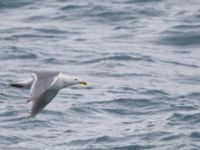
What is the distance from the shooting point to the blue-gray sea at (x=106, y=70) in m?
13.6

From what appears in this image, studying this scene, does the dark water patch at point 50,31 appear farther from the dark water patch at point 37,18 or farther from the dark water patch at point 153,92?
the dark water patch at point 153,92

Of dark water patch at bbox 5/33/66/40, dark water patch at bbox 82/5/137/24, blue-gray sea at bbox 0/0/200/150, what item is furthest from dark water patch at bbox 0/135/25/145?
dark water patch at bbox 82/5/137/24

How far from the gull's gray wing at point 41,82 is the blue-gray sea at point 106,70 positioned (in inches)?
51.5

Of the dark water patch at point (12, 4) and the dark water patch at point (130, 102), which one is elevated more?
the dark water patch at point (12, 4)

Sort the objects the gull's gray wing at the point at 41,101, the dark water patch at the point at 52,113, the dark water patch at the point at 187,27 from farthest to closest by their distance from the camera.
→ the dark water patch at the point at 187,27, the dark water patch at the point at 52,113, the gull's gray wing at the point at 41,101

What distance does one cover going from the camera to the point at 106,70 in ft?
57.4

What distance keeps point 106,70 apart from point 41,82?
571 cm

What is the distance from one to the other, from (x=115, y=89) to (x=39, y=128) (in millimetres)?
2659

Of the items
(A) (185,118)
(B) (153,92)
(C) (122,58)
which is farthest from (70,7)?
(A) (185,118)

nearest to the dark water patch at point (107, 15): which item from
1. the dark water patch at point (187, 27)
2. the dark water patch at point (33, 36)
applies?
the dark water patch at point (187, 27)

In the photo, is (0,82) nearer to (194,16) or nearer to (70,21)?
(70,21)

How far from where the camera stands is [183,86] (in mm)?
16594

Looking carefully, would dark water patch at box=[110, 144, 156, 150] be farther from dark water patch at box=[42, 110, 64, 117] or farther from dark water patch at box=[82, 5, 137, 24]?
dark water patch at box=[82, 5, 137, 24]

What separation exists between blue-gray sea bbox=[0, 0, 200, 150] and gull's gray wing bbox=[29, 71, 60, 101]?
1309 mm
